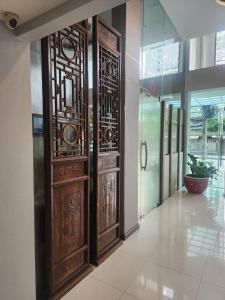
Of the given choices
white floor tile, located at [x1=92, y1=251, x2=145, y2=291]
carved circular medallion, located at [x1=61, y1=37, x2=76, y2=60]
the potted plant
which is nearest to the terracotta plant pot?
the potted plant

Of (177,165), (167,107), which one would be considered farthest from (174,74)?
(177,165)

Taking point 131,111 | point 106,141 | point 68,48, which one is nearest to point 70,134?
point 106,141

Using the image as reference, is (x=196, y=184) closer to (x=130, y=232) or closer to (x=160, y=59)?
(x=130, y=232)

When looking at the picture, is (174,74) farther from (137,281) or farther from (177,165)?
(137,281)

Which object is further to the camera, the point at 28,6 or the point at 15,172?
the point at 15,172

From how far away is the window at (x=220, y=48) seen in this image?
17.8 ft

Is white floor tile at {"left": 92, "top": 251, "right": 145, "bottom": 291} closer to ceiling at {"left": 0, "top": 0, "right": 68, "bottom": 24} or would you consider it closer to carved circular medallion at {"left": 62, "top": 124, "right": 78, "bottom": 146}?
carved circular medallion at {"left": 62, "top": 124, "right": 78, "bottom": 146}

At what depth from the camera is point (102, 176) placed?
2.42 m

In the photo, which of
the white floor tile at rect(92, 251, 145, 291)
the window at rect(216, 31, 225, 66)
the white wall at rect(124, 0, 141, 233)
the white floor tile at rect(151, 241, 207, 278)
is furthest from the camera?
the window at rect(216, 31, 225, 66)

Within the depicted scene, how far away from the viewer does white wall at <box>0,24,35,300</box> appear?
4.42ft

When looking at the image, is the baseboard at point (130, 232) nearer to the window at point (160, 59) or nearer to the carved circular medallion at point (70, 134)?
the carved circular medallion at point (70, 134)

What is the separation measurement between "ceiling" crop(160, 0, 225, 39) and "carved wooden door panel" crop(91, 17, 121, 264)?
1876 mm

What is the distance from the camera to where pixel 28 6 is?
3.61 ft

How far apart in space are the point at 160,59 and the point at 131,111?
2.19 m
